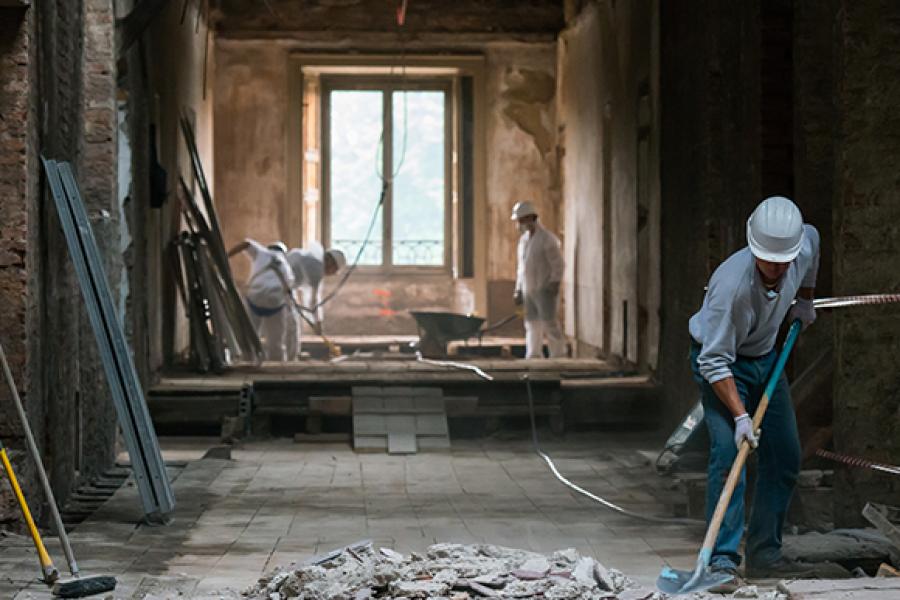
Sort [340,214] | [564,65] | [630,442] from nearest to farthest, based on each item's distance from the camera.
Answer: [630,442], [564,65], [340,214]

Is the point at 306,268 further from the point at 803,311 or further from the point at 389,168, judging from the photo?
the point at 803,311

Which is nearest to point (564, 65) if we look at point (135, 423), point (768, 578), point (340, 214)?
point (340, 214)

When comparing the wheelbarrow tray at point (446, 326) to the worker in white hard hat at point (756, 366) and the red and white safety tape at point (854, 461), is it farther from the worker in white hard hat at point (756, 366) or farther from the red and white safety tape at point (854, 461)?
the worker in white hard hat at point (756, 366)

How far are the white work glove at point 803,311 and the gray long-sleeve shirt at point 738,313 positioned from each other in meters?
0.29

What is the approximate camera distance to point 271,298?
16.2m

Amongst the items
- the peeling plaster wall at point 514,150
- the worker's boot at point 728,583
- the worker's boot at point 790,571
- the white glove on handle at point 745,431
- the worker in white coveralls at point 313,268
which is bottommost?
the worker's boot at point 790,571

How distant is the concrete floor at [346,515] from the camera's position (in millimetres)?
6816

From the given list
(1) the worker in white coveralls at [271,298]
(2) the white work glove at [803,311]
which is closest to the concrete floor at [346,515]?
(2) the white work glove at [803,311]

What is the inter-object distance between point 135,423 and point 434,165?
12430 millimetres

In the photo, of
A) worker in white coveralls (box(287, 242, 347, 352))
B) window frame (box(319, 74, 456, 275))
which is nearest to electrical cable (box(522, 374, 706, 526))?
worker in white coveralls (box(287, 242, 347, 352))

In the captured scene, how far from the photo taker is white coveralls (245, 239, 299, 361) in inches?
639

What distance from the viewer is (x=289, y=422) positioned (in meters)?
12.9

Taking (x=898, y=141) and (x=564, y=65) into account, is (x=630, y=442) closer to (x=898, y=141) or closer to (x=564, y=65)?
(x=898, y=141)

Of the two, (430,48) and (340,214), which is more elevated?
(430,48)
